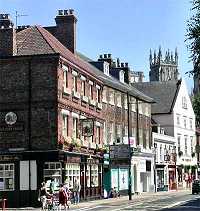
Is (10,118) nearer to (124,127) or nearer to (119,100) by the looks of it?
(119,100)

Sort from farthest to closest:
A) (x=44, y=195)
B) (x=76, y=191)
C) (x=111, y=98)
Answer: (x=111, y=98), (x=76, y=191), (x=44, y=195)

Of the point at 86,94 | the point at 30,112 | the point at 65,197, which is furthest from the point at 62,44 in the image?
Result: the point at 65,197

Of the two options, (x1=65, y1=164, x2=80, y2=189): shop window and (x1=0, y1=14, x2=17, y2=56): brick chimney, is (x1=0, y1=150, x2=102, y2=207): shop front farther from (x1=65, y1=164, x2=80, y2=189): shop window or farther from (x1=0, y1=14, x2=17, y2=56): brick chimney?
(x1=0, y1=14, x2=17, y2=56): brick chimney

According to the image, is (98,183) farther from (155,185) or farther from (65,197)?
(155,185)

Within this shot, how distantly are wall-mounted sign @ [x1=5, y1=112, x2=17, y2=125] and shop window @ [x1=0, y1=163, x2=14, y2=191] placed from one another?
302 cm

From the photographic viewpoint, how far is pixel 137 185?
67.2 metres

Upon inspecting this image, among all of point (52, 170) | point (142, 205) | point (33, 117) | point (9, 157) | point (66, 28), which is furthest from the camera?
point (66, 28)

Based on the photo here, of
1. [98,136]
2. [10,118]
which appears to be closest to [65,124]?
[10,118]

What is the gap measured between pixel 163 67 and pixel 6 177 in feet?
475

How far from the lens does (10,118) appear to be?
44.3m

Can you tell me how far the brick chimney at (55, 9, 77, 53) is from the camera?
52.4 metres

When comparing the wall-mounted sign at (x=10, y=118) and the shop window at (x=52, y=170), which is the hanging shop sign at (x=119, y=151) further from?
the wall-mounted sign at (x=10, y=118)

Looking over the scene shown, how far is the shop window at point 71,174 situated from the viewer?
44.4 meters

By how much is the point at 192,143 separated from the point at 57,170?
53.7m
